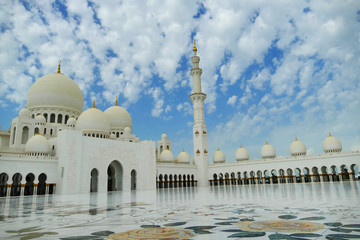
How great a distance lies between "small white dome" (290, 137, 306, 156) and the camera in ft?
118

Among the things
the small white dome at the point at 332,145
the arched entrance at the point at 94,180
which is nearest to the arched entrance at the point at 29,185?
the arched entrance at the point at 94,180

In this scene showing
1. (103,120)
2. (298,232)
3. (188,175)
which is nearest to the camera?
(298,232)

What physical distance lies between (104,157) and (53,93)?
39.1 ft

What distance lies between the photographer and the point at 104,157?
26.8 meters

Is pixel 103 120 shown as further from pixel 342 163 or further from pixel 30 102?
pixel 342 163

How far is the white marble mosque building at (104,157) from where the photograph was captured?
23.9 meters

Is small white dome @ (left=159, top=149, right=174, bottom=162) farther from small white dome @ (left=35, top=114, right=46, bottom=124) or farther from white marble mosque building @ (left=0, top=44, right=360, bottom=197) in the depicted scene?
small white dome @ (left=35, top=114, right=46, bottom=124)

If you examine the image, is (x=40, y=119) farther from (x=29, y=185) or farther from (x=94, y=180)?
(x=94, y=180)

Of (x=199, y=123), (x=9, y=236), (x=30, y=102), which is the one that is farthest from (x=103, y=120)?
(x=9, y=236)

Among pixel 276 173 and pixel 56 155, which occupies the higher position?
pixel 56 155

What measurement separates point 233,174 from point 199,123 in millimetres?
9145

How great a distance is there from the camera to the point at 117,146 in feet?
92.8

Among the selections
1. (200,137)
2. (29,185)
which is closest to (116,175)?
(29,185)

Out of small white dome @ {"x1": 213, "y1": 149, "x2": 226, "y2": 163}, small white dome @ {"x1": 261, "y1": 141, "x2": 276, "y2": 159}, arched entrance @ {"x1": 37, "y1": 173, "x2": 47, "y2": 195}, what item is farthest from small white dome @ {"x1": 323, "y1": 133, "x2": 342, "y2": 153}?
arched entrance @ {"x1": 37, "y1": 173, "x2": 47, "y2": 195}
